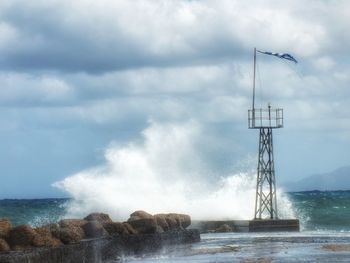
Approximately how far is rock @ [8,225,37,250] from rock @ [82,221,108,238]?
210 inches

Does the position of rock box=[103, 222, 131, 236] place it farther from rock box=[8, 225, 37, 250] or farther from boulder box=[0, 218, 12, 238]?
rock box=[8, 225, 37, 250]

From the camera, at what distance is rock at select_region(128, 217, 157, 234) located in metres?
33.7

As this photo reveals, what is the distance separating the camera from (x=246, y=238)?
40.3 m

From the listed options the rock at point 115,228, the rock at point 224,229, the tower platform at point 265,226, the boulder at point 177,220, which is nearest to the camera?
the rock at point 115,228

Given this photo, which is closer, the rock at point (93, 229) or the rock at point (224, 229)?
the rock at point (93, 229)

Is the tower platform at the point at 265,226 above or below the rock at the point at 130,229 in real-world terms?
above

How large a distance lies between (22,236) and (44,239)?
69 centimetres

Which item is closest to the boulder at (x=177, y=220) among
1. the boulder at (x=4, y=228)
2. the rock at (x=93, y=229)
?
the rock at (x=93, y=229)

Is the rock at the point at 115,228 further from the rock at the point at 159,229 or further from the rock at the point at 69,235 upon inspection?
the rock at the point at 69,235

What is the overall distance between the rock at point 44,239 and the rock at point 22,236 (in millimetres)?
146

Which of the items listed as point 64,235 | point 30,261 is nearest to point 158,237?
point 64,235

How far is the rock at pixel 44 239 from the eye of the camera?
25516 mm

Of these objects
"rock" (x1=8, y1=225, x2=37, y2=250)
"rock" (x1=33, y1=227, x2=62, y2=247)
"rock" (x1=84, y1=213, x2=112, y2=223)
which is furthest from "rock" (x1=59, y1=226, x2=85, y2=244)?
"rock" (x1=84, y1=213, x2=112, y2=223)

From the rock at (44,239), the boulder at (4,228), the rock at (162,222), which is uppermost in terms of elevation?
the rock at (162,222)
